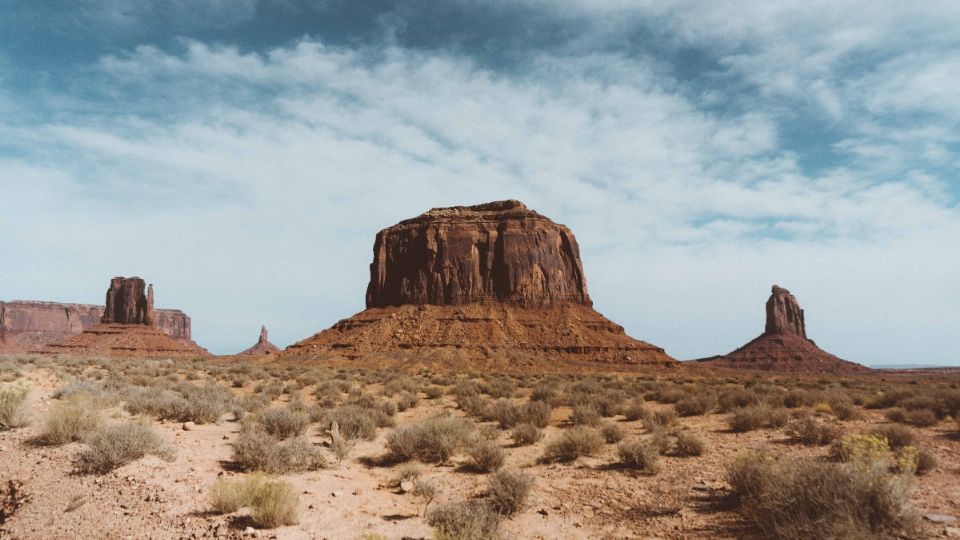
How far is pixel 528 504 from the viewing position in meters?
7.01

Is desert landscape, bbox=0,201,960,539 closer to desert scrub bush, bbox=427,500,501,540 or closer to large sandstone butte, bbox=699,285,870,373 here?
desert scrub bush, bbox=427,500,501,540

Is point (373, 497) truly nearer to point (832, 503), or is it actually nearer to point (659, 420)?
point (832, 503)

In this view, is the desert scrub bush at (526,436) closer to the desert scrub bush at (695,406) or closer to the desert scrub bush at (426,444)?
the desert scrub bush at (426,444)

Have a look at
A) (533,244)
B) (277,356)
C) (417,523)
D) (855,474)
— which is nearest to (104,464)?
(417,523)

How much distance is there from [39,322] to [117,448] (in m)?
170

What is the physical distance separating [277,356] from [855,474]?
57.0m

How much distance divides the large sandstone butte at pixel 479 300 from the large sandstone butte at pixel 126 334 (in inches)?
1213

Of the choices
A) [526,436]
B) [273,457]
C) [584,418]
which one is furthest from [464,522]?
[584,418]

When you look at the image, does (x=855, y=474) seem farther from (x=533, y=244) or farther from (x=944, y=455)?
(x=533, y=244)

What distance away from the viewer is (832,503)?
491 centimetres

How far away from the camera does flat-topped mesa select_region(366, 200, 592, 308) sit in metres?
66.8

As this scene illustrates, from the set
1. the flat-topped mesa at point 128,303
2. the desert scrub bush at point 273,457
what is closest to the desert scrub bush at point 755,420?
the desert scrub bush at point 273,457

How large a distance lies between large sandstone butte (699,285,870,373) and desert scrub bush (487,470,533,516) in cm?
9215

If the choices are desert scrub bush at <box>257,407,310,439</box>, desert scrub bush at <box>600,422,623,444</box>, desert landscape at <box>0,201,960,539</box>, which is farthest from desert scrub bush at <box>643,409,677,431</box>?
desert scrub bush at <box>257,407,310,439</box>
